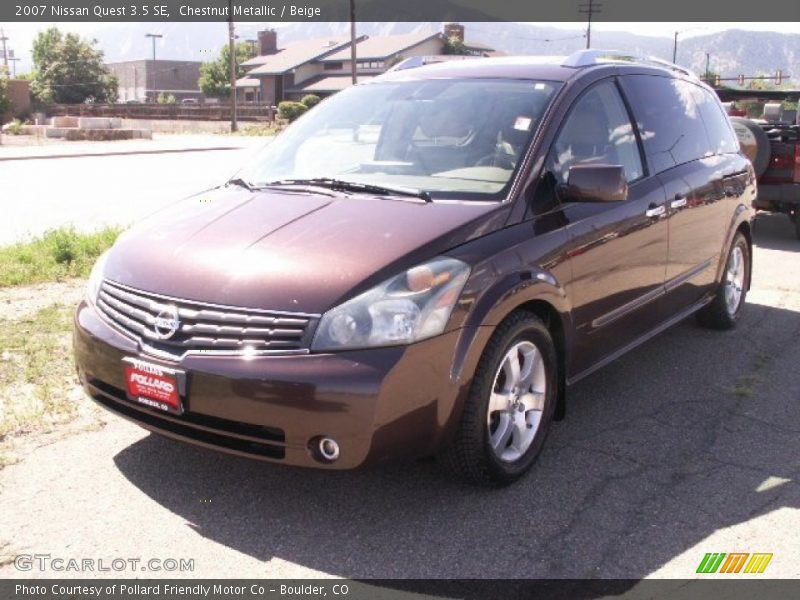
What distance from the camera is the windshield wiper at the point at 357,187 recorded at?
12.9 feet

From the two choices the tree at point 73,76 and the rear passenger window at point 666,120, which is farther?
the tree at point 73,76

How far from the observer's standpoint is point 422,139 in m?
4.35

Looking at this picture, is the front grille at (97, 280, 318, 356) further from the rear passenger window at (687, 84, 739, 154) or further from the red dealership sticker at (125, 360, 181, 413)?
the rear passenger window at (687, 84, 739, 154)

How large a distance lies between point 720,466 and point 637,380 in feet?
4.14

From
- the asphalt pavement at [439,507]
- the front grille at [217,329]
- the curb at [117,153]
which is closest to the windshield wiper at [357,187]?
the front grille at [217,329]

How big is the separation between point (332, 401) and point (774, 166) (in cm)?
908

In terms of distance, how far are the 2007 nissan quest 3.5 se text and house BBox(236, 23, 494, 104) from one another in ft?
248

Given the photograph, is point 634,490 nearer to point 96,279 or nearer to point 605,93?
point 605,93

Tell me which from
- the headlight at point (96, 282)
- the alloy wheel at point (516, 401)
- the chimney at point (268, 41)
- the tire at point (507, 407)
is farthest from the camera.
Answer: the chimney at point (268, 41)

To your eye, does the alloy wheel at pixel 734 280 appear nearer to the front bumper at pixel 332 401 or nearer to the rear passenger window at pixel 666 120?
the rear passenger window at pixel 666 120

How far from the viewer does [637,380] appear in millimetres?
5258

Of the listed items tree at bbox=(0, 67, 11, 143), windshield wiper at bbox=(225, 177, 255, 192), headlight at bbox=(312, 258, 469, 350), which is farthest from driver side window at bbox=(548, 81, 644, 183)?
tree at bbox=(0, 67, 11, 143)

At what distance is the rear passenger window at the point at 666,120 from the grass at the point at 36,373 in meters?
3.57

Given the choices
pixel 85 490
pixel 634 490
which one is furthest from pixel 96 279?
pixel 634 490
